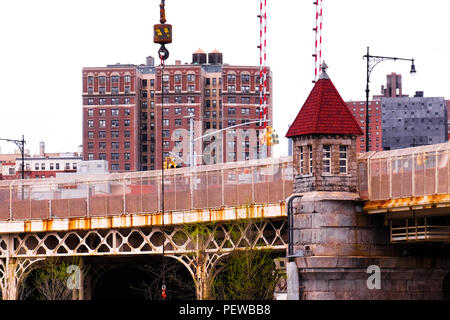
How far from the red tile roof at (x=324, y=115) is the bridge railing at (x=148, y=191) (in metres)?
4.35

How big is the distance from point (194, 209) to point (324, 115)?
13.7 m

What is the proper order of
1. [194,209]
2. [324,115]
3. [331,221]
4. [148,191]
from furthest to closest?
[148,191] < [194,209] < [324,115] < [331,221]

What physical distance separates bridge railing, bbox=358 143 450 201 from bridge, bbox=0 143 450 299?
49 mm

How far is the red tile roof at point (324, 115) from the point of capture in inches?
2335

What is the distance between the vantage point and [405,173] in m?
57.3

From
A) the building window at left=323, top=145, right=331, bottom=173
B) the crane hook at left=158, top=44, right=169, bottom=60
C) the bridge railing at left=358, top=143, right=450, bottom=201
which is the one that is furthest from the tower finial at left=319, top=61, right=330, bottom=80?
the crane hook at left=158, top=44, right=169, bottom=60

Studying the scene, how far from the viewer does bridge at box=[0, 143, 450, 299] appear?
57281 mm

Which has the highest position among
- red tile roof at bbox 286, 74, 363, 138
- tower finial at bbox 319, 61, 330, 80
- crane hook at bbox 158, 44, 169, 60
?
crane hook at bbox 158, 44, 169, 60

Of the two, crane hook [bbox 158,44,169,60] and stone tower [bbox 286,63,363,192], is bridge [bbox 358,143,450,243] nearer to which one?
stone tower [bbox 286,63,363,192]

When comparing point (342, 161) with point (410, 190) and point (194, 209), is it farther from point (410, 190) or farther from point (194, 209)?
point (194, 209)

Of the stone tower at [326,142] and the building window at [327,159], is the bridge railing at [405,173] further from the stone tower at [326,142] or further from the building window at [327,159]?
the building window at [327,159]

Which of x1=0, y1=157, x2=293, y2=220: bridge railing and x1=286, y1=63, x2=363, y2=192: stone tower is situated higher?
x1=286, y1=63, x2=363, y2=192: stone tower

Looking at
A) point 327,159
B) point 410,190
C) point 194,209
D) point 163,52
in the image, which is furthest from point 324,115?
point 194,209
